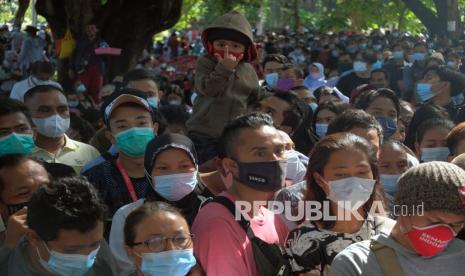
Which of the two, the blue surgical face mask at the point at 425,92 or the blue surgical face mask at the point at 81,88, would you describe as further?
the blue surgical face mask at the point at 81,88

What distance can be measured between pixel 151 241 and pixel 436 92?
5.93 meters

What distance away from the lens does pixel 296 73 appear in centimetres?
932

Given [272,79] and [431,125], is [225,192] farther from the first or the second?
[272,79]

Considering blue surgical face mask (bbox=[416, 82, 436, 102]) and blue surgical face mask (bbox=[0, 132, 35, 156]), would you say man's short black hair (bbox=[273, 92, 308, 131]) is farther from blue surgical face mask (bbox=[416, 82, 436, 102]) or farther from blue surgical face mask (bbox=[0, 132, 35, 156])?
blue surgical face mask (bbox=[416, 82, 436, 102])

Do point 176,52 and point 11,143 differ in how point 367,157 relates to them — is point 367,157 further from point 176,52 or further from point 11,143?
point 176,52

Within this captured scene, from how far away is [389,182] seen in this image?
5098 mm

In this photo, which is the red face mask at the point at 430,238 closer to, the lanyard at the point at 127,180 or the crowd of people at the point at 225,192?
the crowd of people at the point at 225,192

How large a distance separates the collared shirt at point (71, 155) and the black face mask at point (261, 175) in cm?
186

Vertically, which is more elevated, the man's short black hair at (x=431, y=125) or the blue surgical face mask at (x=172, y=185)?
the blue surgical face mask at (x=172, y=185)

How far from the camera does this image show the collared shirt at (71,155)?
17.5 feet

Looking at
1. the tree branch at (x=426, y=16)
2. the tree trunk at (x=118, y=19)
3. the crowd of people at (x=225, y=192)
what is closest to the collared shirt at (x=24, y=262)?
the crowd of people at (x=225, y=192)

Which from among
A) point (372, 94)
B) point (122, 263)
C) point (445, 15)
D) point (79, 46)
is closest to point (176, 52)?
point (445, 15)

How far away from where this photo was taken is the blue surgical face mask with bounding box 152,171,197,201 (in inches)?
161

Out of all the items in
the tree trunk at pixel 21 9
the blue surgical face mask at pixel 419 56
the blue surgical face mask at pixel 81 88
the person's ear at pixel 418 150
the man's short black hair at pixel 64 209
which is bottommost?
the blue surgical face mask at pixel 81 88
